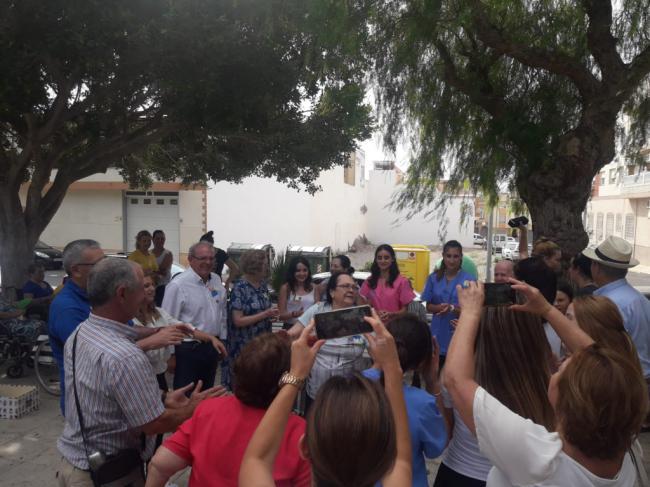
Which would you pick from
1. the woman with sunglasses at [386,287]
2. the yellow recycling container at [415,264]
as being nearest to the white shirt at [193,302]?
the woman with sunglasses at [386,287]

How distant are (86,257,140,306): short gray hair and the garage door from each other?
24.4 metres

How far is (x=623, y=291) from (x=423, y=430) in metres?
2.34

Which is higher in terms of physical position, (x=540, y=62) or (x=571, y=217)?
(x=540, y=62)

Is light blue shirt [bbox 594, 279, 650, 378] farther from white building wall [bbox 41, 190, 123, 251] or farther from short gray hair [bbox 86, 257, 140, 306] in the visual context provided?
white building wall [bbox 41, 190, 123, 251]

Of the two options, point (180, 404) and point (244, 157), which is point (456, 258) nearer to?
point (180, 404)

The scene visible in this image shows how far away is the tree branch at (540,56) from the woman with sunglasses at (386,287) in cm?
270

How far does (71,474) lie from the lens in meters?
2.22

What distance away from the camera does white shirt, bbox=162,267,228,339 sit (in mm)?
4457

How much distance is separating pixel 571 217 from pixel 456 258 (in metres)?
A: 1.86

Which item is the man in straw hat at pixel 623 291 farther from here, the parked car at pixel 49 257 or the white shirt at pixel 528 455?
the parked car at pixel 49 257

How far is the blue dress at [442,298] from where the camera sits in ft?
16.6

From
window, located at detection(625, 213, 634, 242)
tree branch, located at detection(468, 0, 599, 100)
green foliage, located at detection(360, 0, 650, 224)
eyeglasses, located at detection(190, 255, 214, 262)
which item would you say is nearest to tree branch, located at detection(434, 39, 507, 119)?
green foliage, located at detection(360, 0, 650, 224)

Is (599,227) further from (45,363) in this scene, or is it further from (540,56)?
(45,363)

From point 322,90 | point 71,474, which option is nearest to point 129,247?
point 322,90
